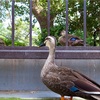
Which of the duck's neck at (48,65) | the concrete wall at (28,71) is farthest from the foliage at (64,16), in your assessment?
the duck's neck at (48,65)

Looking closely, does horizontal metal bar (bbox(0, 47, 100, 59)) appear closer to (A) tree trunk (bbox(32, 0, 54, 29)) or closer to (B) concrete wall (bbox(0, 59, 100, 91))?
(B) concrete wall (bbox(0, 59, 100, 91))

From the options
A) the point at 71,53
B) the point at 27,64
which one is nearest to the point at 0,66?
the point at 27,64

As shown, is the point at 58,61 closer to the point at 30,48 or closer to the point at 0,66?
the point at 30,48

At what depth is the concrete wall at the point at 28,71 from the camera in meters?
5.74

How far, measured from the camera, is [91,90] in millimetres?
4074

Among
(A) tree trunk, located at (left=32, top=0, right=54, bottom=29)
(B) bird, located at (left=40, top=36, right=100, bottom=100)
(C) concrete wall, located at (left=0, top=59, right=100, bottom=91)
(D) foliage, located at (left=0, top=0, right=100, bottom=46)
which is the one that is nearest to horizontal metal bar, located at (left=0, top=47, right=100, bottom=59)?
(C) concrete wall, located at (left=0, top=59, right=100, bottom=91)

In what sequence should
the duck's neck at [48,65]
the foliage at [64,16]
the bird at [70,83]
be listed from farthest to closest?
the foliage at [64,16] < the duck's neck at [48,65] < the bird at [70,83]

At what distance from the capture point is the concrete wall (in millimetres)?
5742

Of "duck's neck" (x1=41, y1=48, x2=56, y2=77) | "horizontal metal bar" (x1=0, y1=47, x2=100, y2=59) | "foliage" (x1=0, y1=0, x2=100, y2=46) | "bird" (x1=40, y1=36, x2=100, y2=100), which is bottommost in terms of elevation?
"bird" (x1=40, y1=36, x2=100, y2=100)

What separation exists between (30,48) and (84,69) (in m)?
0.94

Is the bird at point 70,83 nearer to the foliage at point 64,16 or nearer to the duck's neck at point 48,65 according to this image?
the duck's neck at point 48,65

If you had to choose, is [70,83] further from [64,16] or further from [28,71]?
[64,16]

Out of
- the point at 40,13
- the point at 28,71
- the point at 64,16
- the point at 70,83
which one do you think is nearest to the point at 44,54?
the point at 28,71

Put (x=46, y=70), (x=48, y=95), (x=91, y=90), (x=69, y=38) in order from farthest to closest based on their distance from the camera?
(x=69, y=38)
(x=48, y=95)
(x=46, y=70)
(x=91, y=90)
